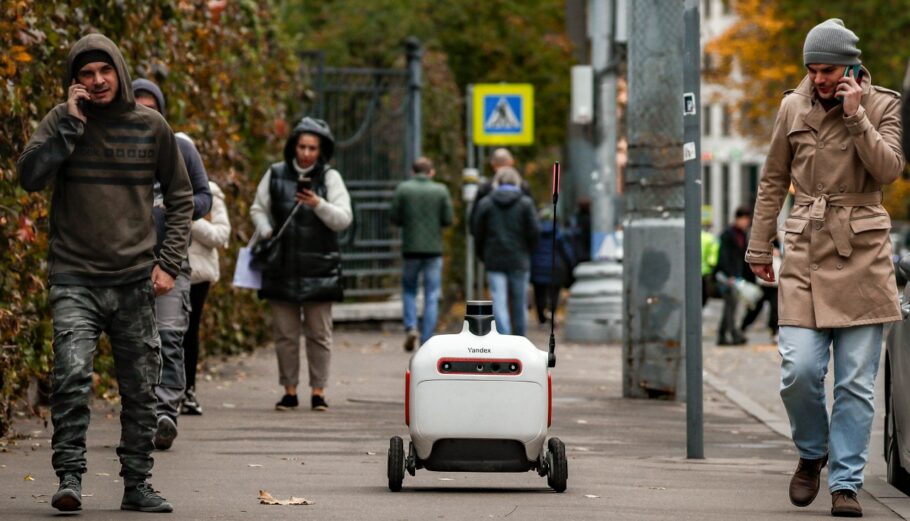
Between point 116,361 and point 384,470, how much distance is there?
190 centimetres

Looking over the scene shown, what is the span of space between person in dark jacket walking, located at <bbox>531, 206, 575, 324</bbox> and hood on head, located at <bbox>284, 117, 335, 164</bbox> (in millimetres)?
11212

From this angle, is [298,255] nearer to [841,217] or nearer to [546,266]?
[841,217]

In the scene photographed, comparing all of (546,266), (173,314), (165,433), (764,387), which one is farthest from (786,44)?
(165,433)

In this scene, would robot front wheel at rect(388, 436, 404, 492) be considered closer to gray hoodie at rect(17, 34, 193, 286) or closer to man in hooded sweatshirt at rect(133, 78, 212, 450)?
gray hoodie at rect(17, 34, 193, 286)

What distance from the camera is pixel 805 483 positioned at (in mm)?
8266

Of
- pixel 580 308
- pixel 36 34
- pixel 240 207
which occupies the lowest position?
pixel 580 308

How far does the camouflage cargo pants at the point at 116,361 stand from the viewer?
25.4 feet

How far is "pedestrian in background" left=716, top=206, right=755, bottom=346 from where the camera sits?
23375mm

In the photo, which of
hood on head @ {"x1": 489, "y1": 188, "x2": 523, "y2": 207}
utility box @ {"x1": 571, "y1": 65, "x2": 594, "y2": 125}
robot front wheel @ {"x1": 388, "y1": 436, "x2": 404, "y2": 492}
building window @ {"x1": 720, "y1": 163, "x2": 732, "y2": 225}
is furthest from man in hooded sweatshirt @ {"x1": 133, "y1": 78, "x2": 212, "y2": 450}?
building window @ {"x1": 720, "y1": 163, "x2": 732, "y2": 225}

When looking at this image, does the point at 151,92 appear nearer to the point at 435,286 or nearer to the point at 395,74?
the point at 435,286

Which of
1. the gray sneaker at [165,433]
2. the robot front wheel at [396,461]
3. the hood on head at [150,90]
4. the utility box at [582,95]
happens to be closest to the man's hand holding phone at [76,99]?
the robot front wheel at [396,461]

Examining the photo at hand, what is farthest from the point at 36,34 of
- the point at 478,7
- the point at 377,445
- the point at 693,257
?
the point at 478,7

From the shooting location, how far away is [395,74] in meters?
23.9

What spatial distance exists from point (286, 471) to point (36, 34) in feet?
9.14
